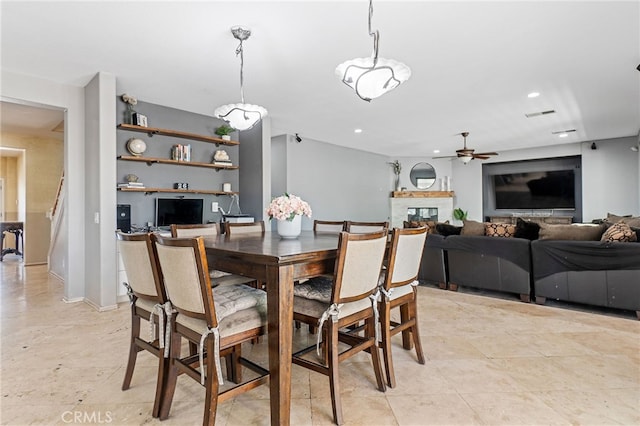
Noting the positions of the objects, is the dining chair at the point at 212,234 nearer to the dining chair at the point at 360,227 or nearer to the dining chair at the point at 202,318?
the dining chair at the point at 202,318

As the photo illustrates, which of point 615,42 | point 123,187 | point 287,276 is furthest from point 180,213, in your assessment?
point 615,42

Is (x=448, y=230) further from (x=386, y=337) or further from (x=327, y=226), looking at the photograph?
(x=386, y=337)

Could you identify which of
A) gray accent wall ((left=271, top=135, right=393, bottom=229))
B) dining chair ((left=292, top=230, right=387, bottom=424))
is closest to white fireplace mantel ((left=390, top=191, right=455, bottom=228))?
gray accent wall ((left=271, top=135, right=393, bottom=229))

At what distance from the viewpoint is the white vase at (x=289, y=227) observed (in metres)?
2.42

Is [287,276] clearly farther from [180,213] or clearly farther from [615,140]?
[615,140]

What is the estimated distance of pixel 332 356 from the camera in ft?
5.34

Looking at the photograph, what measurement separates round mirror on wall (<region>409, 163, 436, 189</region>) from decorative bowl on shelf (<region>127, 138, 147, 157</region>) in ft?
22.5

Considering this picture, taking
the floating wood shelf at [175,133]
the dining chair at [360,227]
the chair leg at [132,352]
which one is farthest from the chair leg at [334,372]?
the floating wood shelf at [175,133]

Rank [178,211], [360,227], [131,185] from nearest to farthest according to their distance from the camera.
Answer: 1. [360,227]
2. [131,185]
3. [178,211]

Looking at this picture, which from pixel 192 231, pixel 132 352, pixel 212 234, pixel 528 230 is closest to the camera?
pixel 132 352

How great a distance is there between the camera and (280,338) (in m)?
1.49

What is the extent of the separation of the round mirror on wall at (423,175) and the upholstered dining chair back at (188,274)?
835cm

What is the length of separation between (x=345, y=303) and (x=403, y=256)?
51 cm

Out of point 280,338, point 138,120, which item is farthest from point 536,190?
point 280,338
